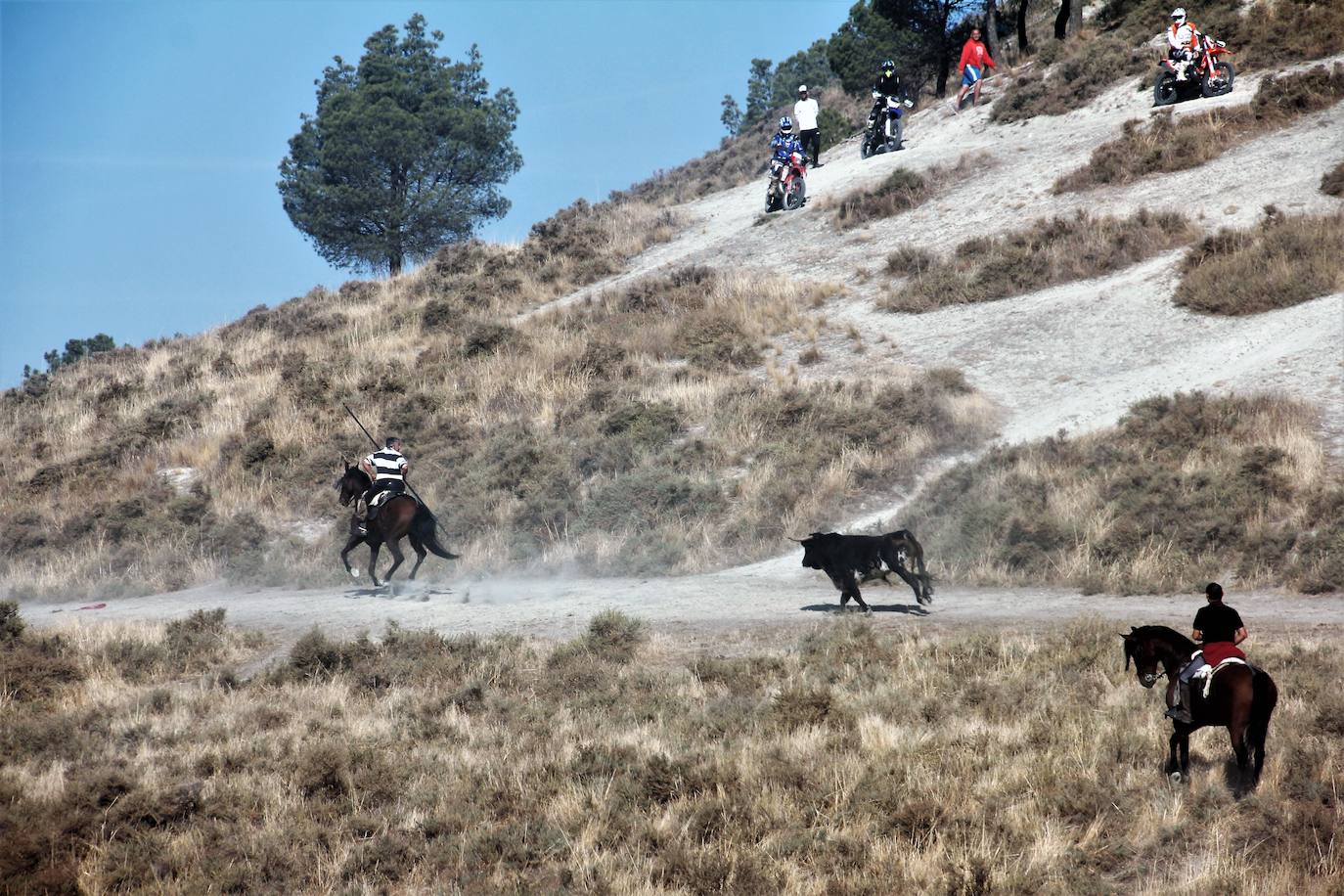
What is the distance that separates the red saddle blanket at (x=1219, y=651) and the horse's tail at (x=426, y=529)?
11813 millimetres

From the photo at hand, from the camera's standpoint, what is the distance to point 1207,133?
2836 cm

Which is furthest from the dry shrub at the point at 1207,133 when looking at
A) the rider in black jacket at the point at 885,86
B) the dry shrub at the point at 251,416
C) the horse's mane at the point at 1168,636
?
the horse's mane at the point at 1168,636

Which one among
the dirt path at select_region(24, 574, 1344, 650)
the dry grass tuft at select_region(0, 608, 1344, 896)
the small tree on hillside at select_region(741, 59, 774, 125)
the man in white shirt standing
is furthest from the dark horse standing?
the small tree on hillside at select_region(741, 59, 774, 125)

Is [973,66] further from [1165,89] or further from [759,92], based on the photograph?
[759,92]

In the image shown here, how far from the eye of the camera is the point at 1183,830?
6324 millimetres

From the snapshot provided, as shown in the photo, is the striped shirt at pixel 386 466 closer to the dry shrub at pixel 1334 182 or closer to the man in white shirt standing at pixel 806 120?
the dry shrub at pixel 1334 182

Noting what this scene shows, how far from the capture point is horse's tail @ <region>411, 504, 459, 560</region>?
16.4 metres

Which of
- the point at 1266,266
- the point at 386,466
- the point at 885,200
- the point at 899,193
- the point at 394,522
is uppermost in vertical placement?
the point at 899,193

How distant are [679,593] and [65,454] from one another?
1753 centimetres

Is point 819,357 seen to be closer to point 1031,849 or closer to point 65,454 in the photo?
point 65,454

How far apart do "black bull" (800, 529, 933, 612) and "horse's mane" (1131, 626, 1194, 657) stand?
5.64m

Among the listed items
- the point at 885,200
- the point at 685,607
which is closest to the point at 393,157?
the point at 885,200

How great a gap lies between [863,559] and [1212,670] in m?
6.35

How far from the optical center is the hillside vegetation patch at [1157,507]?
13117 mm
